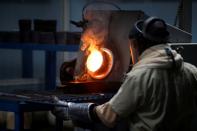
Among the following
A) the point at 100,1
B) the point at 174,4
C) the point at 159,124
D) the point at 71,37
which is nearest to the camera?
the point at 159,124

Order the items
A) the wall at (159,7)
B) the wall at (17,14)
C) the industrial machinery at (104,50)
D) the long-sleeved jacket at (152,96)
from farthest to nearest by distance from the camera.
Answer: the wall at (17,14) < the wall at (159,7) < the industrial machinery at (104,50) < the long-sleeved jacket at (152,96)

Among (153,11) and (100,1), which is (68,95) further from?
(153,11)

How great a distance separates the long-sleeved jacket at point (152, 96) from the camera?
6.95 ft

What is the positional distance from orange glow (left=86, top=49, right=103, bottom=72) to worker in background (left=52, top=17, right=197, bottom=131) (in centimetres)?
86

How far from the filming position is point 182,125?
2.27 metres

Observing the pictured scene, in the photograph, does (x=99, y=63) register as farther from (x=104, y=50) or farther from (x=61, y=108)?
(x=61, y=108)

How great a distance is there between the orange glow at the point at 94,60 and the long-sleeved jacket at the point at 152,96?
92 centimetres

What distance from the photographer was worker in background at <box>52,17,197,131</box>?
212 centimetres

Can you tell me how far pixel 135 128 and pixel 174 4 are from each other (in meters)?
3.79

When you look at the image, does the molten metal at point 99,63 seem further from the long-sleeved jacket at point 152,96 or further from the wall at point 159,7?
the wall at point 159,7

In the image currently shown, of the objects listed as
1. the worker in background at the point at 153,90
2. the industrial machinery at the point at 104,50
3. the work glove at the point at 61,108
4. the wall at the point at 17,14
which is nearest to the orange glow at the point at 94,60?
the industrial machinery at the point at 104,50

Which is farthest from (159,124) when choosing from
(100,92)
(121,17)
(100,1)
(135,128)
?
(100,1)

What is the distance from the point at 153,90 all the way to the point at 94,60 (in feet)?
Answer: 3.55

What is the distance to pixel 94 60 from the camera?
10.4ft
